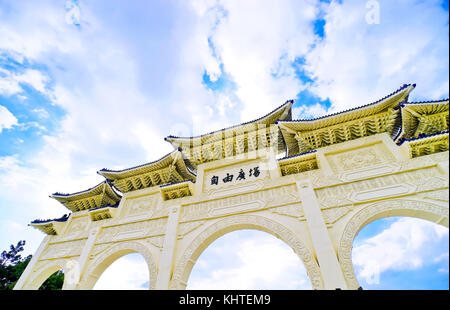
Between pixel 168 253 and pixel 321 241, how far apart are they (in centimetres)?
417

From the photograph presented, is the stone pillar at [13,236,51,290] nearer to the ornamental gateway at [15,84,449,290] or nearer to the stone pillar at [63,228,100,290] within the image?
the ornamental gateway at [15,84,449,290]

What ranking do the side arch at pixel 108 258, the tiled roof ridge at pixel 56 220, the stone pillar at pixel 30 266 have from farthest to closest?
the tiled roof ridge at pixel 56 220
the stone pillar at pixel 30 266
the side arch at pixel 108 258

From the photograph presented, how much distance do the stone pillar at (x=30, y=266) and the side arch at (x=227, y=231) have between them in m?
6.22

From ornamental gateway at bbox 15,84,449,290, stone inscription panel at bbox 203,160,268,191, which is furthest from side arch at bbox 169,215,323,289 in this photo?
stone inscription panel at bbox 203,160,268,191

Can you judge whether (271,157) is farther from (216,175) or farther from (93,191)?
(93,191)

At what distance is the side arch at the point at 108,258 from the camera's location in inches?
262

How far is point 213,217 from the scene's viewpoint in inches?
260

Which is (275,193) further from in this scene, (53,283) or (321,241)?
(53,283)

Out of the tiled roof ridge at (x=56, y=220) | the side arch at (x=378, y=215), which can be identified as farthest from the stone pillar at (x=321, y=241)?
the tiled roof ridge at (x=56, y=220)

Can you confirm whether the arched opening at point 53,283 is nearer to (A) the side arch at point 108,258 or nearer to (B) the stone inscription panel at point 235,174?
(A) the side arch at point 108,258

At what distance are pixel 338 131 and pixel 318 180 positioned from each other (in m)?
2.06

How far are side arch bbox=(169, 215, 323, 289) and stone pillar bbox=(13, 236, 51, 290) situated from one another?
6.22m

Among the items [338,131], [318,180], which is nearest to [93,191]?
[318,180]
